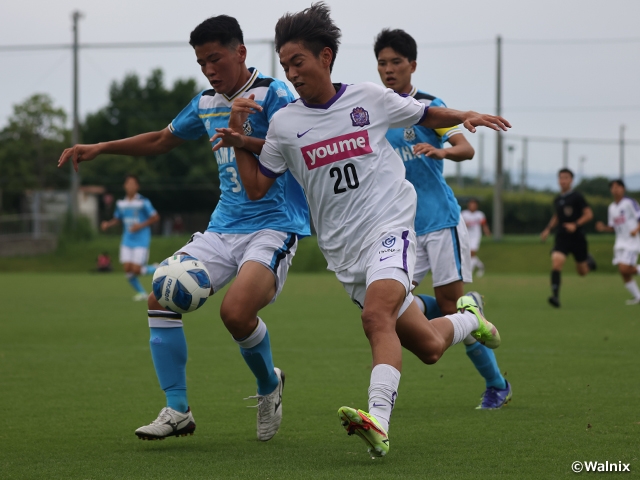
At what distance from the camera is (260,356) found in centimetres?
538

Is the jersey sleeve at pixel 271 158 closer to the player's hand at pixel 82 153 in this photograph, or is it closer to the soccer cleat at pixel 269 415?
the player's hand at pixel 82 153

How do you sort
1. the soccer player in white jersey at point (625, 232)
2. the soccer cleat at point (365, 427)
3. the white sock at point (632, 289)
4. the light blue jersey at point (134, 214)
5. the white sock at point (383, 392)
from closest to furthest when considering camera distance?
the soccer cleat at point (365, 427)
the white sock at point (383, 392)
the white sock at point (632, 289)
the soccer player in white jersey at point (625, 232)
the light blue jersey at point (134, 214)

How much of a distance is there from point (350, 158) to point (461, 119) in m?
0.67

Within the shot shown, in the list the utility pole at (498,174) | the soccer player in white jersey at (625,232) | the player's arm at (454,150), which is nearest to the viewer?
the player's arm at (454,150)

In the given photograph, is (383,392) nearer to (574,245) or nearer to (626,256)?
(574,245)

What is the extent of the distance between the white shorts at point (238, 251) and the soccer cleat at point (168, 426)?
0.78m

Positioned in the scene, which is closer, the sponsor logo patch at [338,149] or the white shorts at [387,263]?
the white shorts at [387,263]

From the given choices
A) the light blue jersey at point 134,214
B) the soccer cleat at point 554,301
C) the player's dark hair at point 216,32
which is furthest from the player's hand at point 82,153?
the light blue jersey at point 134,214

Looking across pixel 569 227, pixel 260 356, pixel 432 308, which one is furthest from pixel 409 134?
pixel 569 227

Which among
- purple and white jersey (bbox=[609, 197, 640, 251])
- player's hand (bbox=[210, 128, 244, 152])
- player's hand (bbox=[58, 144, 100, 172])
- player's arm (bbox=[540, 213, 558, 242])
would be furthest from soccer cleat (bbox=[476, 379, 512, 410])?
purple and white jersey (bbox=[609, 197, 640, 251])

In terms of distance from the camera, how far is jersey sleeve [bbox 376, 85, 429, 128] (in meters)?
4.91

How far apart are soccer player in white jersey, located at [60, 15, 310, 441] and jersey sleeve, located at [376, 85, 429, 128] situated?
76cm

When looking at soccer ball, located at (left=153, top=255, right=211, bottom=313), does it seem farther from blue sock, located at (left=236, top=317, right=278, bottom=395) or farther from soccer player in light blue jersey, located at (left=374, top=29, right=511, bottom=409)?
soccer player in light blue jersey, located at (left=374, top=29, right=511, bottom=409)

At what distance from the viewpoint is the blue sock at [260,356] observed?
5309 millimetres
